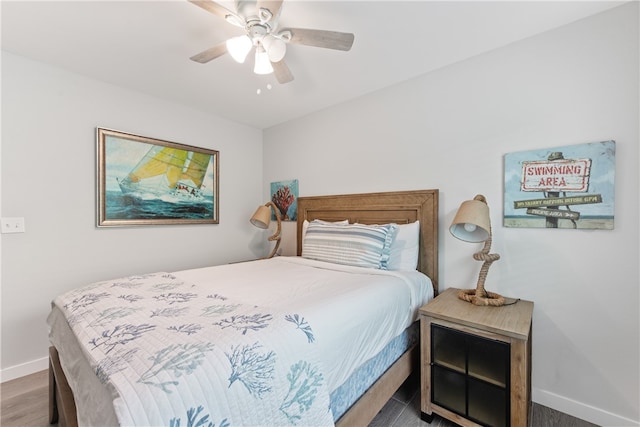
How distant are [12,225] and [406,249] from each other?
301 cm

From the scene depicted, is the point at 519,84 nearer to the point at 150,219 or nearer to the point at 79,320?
the point at 79,320

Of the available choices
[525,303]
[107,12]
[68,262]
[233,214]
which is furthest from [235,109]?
[525,303]

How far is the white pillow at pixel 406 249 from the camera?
7.03 feet

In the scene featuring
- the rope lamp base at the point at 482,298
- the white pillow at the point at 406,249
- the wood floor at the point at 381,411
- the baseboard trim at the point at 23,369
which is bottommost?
the wood floor at the point at 381,411

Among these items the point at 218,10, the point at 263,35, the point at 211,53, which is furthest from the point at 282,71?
the point at 218,10

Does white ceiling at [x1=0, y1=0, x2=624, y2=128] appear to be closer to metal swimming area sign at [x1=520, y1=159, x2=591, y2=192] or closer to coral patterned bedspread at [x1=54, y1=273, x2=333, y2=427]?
metal swimming area sign at [x1=520, y1=159, x2=591, y2=192]

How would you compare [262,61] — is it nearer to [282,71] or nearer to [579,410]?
[282,71]

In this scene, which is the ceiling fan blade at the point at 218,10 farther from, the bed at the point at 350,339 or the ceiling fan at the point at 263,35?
the bed at the point at 350,339

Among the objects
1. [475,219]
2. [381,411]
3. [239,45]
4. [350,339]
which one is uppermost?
[239,45]

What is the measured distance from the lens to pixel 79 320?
1175mm

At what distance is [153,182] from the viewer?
106 inches

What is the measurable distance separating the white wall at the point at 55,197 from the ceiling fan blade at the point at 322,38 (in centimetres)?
197

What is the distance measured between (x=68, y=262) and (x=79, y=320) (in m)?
1.49

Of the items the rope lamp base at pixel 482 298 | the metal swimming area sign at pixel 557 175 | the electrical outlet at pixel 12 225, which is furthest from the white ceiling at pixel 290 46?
the rope lamp base at pixel 482 298
